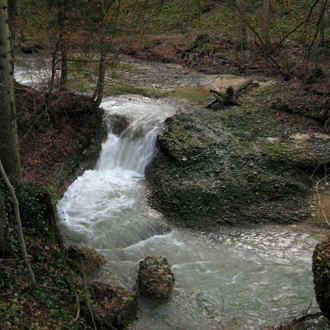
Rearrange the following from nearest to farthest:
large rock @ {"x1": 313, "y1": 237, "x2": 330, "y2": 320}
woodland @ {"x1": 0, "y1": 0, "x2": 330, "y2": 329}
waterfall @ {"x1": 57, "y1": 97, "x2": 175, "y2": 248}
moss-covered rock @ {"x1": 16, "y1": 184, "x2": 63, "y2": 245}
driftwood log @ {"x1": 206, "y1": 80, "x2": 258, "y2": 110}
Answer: woodland @ {"x1": 0, "y1": 0, "x2": 330, "y2": 329}
large rock @ {"x1": 313, "y1": 237, "x2": 330, "y2": 320}
moss-covered rock @ {"x1": 16, "y1": 184, "x2": 63, "y2": 245}
waterfall @ {"x1": 57, "y1": 97, "x2": 175, "y2": 248}
driftwood log @ {"x1": 206, "y1": 80, "x2": 258, "y2": 110}

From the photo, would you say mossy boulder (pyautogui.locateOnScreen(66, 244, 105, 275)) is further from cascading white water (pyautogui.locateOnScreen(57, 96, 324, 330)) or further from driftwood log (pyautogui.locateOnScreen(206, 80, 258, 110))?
driftwood log (pyautogui.locateOnScreen(206, 80, 258, 110))

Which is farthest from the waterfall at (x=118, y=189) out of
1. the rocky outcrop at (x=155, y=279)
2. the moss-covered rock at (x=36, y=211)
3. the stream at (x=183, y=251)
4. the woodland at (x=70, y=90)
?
the moss-covered rock at (x=36, y=211)

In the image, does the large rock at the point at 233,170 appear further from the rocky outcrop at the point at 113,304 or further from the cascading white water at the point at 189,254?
the rocky outcrop at the point at 113,304

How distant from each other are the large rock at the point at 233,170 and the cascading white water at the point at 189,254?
52 cm

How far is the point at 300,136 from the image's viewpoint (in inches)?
490

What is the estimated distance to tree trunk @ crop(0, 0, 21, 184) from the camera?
6344mm

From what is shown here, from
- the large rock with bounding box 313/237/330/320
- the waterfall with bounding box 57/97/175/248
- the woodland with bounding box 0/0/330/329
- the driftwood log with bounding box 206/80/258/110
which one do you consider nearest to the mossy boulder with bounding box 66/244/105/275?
the woodland with bounding box 0/0/330/329

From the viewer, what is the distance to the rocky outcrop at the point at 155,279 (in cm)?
728

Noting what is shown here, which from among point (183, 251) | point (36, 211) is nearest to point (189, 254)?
point (183, 251)

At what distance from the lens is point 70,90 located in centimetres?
1559

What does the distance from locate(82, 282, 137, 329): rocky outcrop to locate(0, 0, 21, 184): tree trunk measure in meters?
2.65

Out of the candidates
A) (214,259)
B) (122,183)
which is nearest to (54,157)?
(122,183)

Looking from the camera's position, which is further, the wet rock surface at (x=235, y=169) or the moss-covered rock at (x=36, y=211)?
the wet rock surface at (x=235, y=169)

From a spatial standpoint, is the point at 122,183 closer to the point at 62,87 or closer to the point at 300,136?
the point at 62,87
